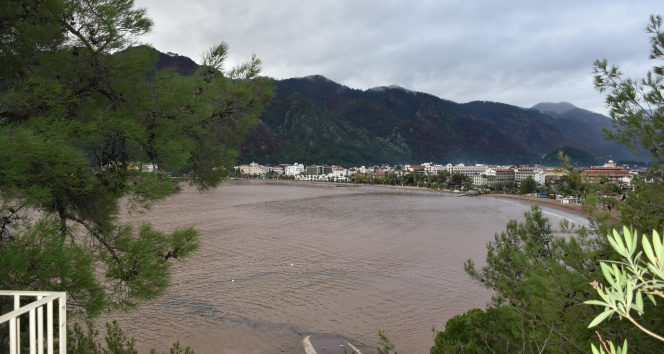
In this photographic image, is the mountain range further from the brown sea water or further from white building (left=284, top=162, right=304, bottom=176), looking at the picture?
the brown sea water

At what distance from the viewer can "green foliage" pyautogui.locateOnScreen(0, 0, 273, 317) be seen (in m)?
2.19

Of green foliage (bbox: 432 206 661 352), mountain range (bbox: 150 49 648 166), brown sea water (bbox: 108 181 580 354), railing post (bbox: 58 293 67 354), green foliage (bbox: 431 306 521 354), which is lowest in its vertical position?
brown sea water (bbox: 108 181 580 354)

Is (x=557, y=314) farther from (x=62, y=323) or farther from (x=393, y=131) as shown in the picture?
(x=393, y=131)

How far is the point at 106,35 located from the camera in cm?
281

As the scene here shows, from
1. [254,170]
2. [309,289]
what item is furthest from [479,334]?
[254,170]

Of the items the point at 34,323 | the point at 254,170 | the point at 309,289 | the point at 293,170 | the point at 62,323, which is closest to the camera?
the point at 34,323

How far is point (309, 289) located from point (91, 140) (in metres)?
8.87

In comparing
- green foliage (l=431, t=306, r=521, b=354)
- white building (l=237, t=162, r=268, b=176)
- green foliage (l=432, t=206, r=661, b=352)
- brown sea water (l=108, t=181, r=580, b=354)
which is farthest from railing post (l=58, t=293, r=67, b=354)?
white building (l=237, t=162, r=268, b=176)

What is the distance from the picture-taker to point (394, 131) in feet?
478

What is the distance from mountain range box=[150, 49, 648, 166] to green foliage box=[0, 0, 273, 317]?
306ft

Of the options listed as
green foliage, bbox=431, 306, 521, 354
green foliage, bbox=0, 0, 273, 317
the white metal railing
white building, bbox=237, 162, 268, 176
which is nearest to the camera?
the white metal railing

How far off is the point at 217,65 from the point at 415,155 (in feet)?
462

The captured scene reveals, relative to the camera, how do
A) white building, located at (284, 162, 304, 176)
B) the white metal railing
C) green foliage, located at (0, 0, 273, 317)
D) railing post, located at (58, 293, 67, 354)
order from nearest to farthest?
the white metal railing
railing post, located at (58, 293, 67, 354)
green foliage, located at (0, 0, 273, 317)
white building, located at (284, 162, 304, 176)

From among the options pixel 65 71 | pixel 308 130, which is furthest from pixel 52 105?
pixel 308 130
